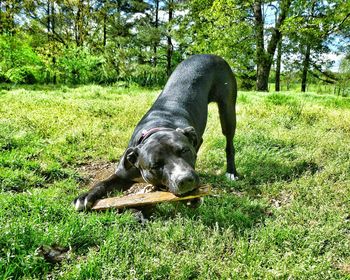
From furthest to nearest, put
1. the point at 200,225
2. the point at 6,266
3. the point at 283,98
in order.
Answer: the point at 283,98
the point at 200,225
the point at 6,266

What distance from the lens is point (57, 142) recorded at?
5.82 metres

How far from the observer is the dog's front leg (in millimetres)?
3408

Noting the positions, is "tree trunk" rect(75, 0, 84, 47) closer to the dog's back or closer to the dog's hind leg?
the dog's back

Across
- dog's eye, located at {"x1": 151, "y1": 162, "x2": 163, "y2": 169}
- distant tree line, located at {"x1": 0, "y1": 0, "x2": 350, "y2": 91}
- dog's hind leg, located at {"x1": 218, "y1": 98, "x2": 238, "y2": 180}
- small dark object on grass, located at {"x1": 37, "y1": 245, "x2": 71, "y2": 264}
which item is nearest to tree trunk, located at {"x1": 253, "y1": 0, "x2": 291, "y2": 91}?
distant tree line, located at {"x1": 0, "y1": 0, "x2": 350, "y2": 91}

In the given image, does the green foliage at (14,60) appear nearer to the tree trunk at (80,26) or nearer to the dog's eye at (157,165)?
the tree trunk at (80,26)

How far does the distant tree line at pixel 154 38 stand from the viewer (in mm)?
14492

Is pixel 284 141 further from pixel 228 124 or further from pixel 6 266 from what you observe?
pixel 6 266

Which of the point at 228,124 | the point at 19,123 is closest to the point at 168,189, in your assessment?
the point at 228,124

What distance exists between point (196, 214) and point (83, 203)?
1077mm

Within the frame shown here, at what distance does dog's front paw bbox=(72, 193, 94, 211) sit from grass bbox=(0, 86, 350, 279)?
91 mm

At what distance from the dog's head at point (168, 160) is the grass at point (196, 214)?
37cm

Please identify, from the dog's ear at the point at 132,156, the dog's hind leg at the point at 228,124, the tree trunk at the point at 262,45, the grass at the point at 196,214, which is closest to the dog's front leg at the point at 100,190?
the grass at the point at 196,214

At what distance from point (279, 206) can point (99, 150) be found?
3.01 m

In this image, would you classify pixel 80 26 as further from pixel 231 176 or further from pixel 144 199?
pixel 144 199
